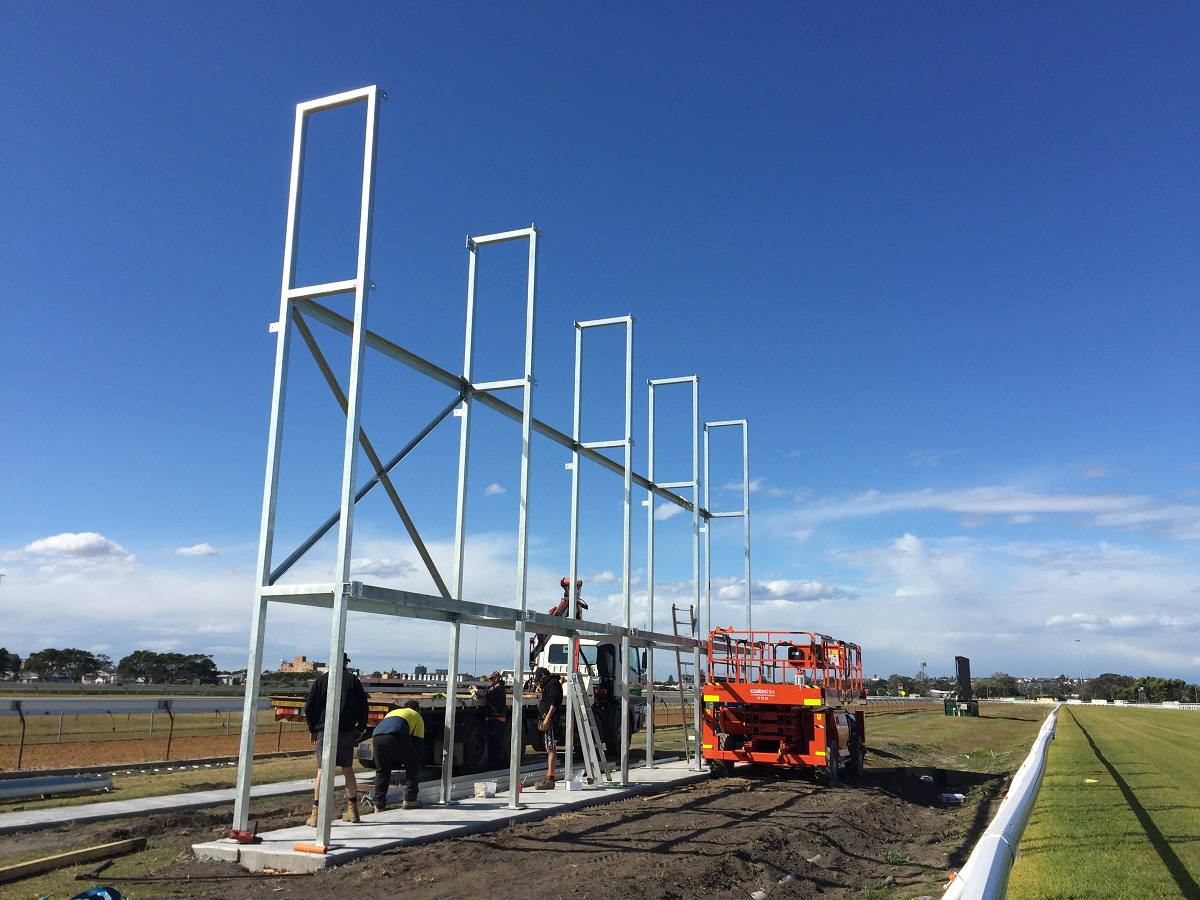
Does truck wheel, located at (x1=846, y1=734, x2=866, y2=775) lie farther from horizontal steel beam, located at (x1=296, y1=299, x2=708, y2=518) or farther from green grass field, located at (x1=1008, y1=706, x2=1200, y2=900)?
horizontal steel beam, located at (x1=296, y1=299, x2=708, y2=518)

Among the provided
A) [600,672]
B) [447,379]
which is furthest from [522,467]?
[600,672]

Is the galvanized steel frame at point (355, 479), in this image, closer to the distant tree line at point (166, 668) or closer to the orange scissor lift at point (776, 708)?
the orange scissor lift at point (776, 708)

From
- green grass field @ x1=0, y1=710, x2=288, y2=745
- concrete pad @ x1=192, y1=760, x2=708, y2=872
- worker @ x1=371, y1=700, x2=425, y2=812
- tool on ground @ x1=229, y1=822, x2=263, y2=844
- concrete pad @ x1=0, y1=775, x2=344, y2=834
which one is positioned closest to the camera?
concrete pad @ x1=192, y1=760, x2=708, y2=872

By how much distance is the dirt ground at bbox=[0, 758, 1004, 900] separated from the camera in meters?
7.91

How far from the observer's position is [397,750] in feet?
36.2

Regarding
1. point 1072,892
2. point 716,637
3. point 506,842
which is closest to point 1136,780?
point 716,637

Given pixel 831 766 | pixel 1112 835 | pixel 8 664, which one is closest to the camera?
pixel 1112 835

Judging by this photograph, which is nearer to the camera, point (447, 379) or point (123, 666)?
point (447, 379)

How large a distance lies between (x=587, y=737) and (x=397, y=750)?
4372mm

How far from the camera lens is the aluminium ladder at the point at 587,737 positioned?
1437cm

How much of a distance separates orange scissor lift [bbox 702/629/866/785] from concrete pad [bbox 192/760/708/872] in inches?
93.5

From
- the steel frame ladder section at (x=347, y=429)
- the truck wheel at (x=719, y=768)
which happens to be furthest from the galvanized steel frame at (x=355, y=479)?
the truck wheel at (x=719, y=768)

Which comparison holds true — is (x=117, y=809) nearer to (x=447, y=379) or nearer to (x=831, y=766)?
(x=447, y=379)

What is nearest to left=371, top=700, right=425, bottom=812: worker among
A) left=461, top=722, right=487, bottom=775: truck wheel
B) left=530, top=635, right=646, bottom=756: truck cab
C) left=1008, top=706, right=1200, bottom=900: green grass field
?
left=461, top=722, right=487, bottom=775: truck wheel
